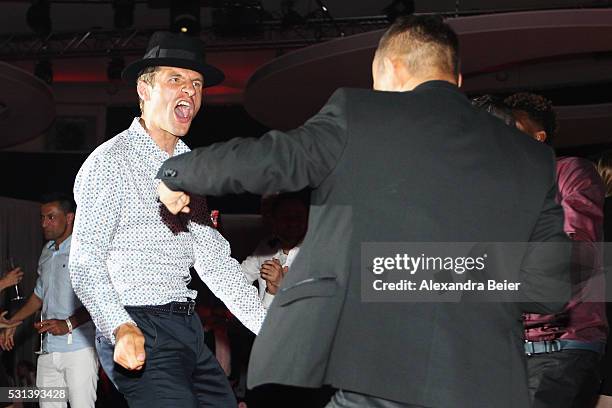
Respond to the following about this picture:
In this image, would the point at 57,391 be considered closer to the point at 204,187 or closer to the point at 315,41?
the point at 204,187

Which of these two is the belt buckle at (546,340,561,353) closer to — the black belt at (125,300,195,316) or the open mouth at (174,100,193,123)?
the black belt at (125,300,195,316)

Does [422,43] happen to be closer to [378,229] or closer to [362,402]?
[378,229]

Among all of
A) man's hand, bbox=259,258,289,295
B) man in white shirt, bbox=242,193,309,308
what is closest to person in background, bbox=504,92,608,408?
man's hand, bbox=259,258,289,295

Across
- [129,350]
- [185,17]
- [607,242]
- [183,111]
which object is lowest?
[129,350]

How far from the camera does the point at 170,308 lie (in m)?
2.70

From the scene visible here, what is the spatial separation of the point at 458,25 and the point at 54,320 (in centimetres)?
383

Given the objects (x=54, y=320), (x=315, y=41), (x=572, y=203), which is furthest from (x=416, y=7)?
(x=572, y=203)

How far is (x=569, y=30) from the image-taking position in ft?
22.6

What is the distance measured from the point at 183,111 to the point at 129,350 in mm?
976

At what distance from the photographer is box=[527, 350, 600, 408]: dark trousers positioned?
2.92 metres

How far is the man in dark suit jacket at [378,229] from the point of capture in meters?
1.86

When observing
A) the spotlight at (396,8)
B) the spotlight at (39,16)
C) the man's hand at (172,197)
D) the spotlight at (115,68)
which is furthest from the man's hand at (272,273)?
the spotlight at (115,68)

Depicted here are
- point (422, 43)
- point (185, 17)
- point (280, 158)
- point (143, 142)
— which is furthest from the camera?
point (185, 17)

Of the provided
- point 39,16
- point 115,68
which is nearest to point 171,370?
→ point 39,16
